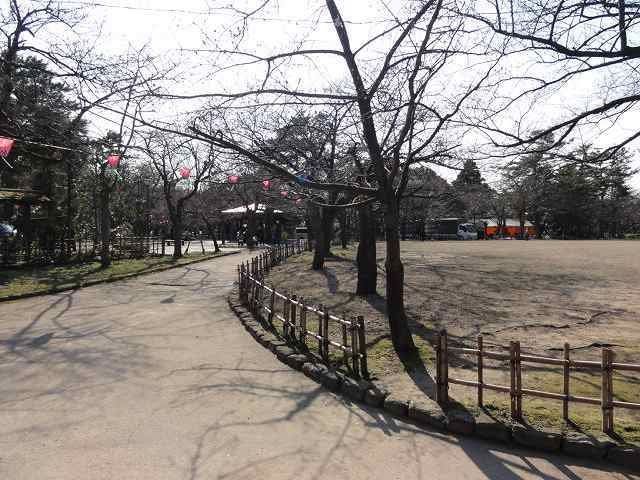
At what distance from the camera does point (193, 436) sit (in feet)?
12.8

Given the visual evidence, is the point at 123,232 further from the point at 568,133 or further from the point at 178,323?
the point at 568,133

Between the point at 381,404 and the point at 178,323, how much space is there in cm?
509

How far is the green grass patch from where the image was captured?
12.4 meters

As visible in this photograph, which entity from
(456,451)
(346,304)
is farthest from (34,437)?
(346,304)

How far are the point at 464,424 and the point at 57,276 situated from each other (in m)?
14.7

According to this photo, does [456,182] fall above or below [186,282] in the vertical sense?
above

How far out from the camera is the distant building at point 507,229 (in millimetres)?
58656

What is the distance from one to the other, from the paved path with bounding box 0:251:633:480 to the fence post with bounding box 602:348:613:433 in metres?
0.49

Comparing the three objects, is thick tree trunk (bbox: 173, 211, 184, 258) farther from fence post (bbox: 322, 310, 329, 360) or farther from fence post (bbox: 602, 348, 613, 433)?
fence post (bbox: 602, 348, 613, 433)

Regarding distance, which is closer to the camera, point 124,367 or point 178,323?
point 124,367

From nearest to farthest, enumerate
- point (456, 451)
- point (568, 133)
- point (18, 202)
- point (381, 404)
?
point (456, 451) < point (381, 404) < point (568, 133) < point (18, 202)

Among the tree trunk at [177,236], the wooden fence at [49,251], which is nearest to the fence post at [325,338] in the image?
the wooden fence at [49,251]

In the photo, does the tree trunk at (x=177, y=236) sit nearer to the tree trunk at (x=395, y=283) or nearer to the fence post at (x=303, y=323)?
the fence post at (x=303, y=323)

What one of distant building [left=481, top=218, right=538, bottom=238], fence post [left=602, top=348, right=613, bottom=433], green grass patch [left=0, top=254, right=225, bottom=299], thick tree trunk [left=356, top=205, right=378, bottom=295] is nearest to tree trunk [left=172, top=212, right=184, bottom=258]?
green grass patch [left=0, top=254, right=225, bottom=299]
